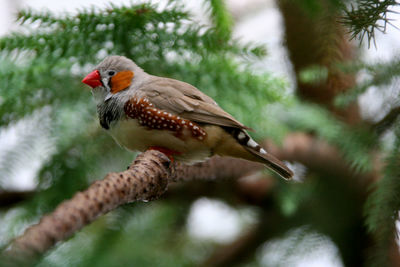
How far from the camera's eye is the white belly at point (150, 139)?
2.06 m

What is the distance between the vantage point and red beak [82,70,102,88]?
1.95 m

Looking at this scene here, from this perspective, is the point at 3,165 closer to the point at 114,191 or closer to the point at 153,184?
the point at 153,184

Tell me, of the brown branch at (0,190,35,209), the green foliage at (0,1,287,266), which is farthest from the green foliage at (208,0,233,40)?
the brown branch at (0,190,35,209)

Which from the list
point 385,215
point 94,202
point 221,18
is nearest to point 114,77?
point 221,18

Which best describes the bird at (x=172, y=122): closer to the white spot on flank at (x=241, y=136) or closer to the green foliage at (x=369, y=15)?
the white spot on flank at (x=241, y=136)

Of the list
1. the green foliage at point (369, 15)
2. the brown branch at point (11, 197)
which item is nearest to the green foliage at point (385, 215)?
the green foliage at point (369, 15)

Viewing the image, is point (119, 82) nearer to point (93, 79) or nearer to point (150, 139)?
point (93, 79)

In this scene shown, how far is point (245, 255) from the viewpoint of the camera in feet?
9.35

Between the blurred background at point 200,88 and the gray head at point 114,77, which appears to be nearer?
the blurred background at point 200,88

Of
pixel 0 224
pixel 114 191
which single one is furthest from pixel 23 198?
pixel 114 191

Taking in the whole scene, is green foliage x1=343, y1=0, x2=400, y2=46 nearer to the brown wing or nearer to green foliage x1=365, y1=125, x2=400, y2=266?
green foliage x1=365, y1=125, x2=400, y2=266

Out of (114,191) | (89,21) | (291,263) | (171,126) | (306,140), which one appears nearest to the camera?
(114,191)

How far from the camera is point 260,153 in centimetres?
215

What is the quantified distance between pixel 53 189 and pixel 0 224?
0.34m
